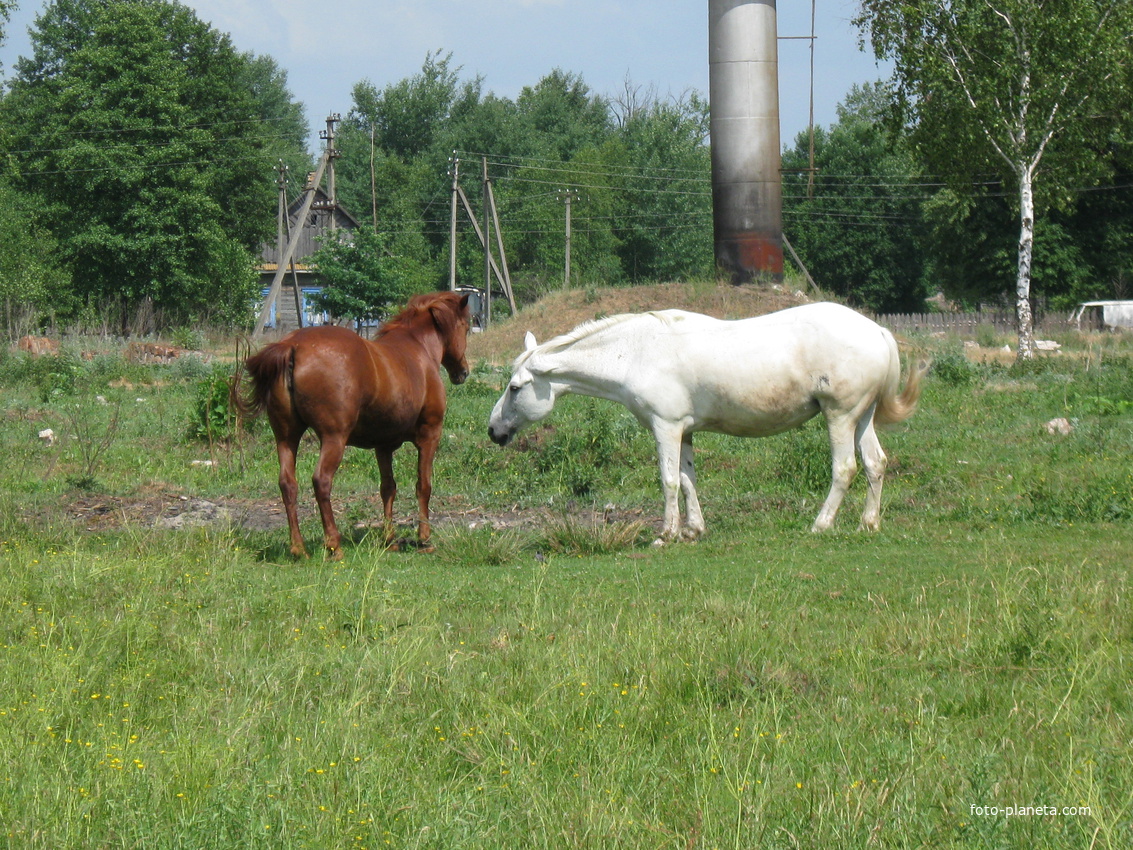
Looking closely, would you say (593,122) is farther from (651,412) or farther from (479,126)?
(651,412)

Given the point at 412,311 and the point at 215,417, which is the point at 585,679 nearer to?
the point at 412,311

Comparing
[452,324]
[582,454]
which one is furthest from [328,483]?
[582,454]

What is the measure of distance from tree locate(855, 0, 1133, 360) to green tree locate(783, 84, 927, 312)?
37.8m

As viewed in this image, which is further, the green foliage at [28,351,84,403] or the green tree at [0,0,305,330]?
the green tree at [0,0,305,330]

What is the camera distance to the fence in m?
42.6

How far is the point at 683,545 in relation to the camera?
921 cm

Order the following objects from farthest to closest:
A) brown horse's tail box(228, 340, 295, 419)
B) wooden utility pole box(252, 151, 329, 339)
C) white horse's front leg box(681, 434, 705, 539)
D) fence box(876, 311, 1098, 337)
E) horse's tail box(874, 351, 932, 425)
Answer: fence box(876, 311, 1098, 337)
wooden utility pole box(252, 151, 329, 339)
horse's tail box(874, 351, 932, 425)
white horse's front leg box(681, 434, 705, 539)
brown horse's tail box(228, 340, 295, 419)

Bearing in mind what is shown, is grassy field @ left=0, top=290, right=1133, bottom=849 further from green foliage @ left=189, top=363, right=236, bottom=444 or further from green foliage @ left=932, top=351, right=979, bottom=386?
green foliage @ left=932, top=351, right=979, bottom=386

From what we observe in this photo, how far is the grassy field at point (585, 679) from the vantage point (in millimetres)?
3607

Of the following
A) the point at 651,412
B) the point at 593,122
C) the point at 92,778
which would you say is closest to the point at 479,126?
the point at 593,122

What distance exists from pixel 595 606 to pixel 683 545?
269 centimetres

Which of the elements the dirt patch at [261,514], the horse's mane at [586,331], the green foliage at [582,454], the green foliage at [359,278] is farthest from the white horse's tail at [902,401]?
the green foliage at [359,278]

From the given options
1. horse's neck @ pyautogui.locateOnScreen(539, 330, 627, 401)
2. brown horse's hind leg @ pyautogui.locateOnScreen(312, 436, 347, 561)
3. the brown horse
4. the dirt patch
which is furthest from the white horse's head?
brown horse's hind leg @ pyautogui.locateOnScreen(312, 436, 347, 561)

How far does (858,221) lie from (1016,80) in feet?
135
